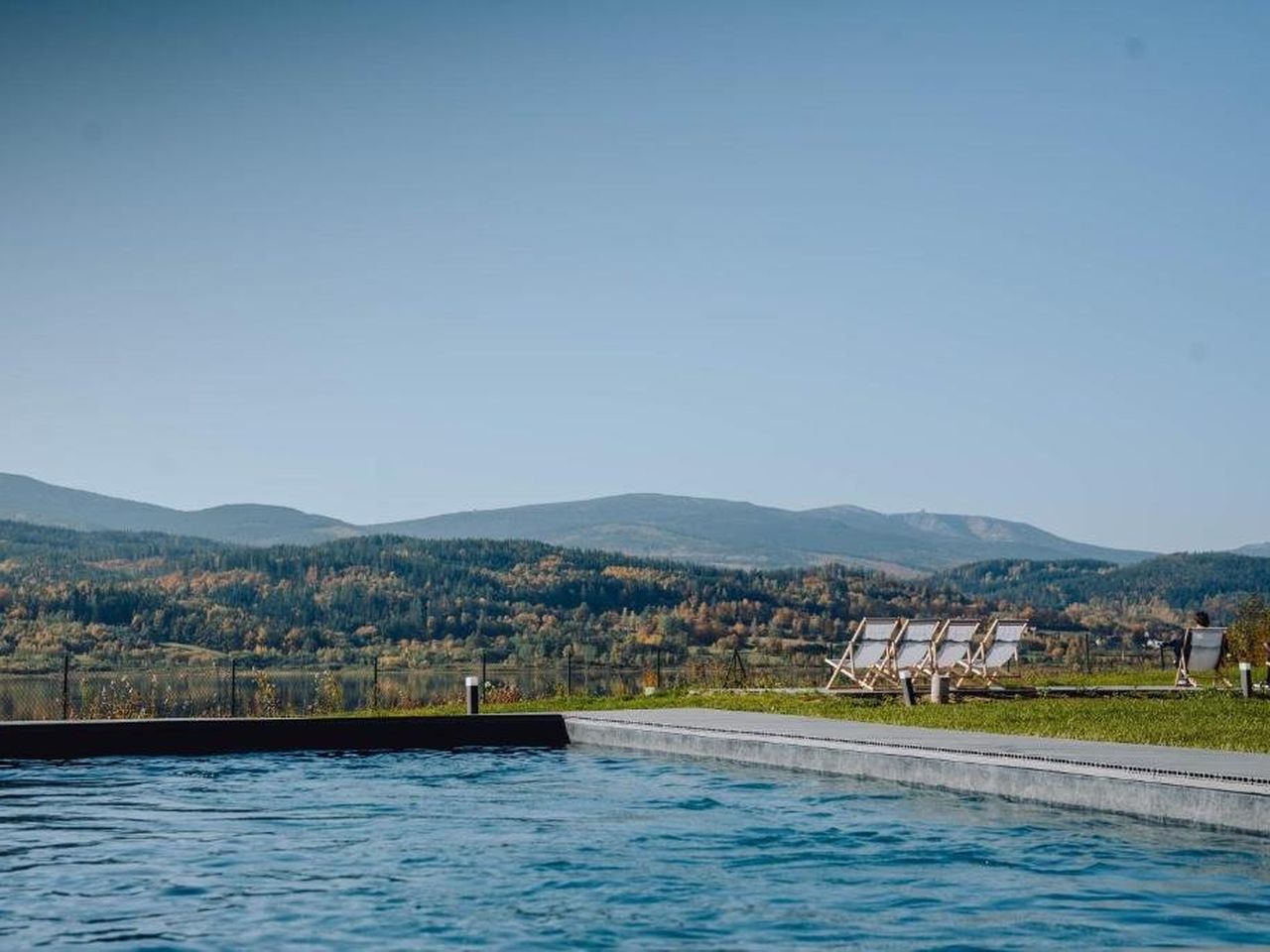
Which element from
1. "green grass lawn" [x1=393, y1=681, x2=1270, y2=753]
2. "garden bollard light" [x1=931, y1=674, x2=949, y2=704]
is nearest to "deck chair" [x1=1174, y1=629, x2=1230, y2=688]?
"green grass lawn" [x1=393, y1=681, x2=1270, y2=753]

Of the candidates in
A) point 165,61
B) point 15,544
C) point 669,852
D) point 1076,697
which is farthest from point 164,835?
point 15,544

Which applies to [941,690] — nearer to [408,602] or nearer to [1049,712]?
[1049,712]

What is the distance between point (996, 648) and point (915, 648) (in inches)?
42.4

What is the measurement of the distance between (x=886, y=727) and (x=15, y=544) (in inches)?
2983

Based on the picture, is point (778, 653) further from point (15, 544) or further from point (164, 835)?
point (15, 544)

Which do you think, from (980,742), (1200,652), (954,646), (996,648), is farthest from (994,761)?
(1200,652)

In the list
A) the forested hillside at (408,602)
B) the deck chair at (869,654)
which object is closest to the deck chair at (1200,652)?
the deck chair at (869,654)

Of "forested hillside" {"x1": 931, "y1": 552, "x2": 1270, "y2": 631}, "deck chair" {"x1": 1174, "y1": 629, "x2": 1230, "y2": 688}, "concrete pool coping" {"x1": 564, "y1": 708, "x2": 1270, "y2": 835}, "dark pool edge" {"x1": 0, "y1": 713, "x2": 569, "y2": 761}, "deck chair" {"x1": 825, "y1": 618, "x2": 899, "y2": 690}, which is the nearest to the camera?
"concrete pool coping" {"x1": 564, "y1": 708, "x2": 1270, "y2": 835}

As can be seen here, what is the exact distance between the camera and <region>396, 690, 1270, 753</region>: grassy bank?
1306cm

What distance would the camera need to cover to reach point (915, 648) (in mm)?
20391

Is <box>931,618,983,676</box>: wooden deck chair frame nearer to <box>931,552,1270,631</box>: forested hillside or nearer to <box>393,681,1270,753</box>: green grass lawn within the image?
<box>393,681,1270,753</box>: green grass lawn

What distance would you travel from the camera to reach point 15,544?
3221 inches

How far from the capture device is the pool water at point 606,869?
7.44 meters

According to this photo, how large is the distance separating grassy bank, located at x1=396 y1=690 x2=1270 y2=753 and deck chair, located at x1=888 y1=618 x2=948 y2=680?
3.33ft
